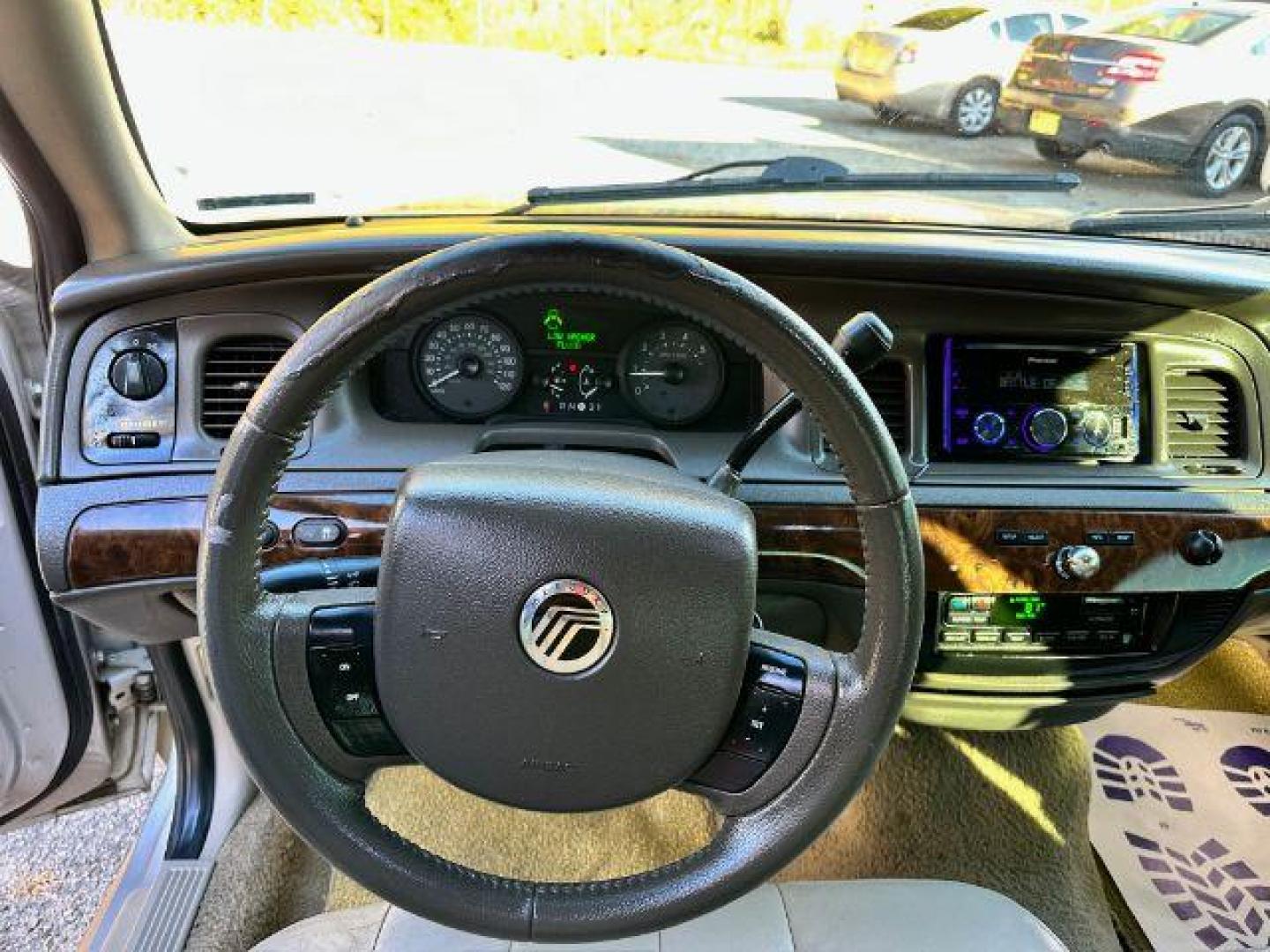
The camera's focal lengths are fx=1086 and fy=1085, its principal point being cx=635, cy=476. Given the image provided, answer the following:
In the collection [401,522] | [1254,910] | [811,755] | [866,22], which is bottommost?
[1254,910]

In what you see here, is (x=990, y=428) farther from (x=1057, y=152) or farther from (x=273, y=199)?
(x=273, y=199)

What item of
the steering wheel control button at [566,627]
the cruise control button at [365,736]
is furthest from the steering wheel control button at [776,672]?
the cruise control button at [365,736]

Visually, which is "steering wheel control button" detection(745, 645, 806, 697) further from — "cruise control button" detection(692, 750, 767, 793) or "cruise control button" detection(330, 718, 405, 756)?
"cruise control button" detection(330, 718, 405, 756)

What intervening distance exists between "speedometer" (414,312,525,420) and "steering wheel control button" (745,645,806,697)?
81cm

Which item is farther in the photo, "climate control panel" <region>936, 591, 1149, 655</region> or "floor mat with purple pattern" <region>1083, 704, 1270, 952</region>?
"floor mat with purple pattern" <region>1083, 704, 1270, 952</region>

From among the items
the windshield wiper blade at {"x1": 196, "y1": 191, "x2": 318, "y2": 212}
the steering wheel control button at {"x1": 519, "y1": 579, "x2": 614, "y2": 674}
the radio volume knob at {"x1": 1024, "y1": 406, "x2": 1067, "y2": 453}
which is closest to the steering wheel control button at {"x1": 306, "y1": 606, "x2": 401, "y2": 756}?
the steering wheel control button at {"x1": 519, "y1": 579, "x2": 614, "y2": 674}

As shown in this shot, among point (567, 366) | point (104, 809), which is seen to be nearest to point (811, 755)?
point (567, 366)

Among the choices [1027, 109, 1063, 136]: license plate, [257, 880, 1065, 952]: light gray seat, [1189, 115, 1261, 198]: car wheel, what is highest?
[1027, 109, 1063, 136]: license plate

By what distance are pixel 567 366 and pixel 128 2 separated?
3.03 ft

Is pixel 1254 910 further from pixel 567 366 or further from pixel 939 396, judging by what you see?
pixel 567 366

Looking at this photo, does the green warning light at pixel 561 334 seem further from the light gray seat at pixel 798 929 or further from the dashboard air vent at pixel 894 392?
the light gray seat at pixel 798 929

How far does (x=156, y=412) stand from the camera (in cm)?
181

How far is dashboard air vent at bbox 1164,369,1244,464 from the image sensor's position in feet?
6.29

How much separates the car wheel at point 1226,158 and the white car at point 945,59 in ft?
1.13
